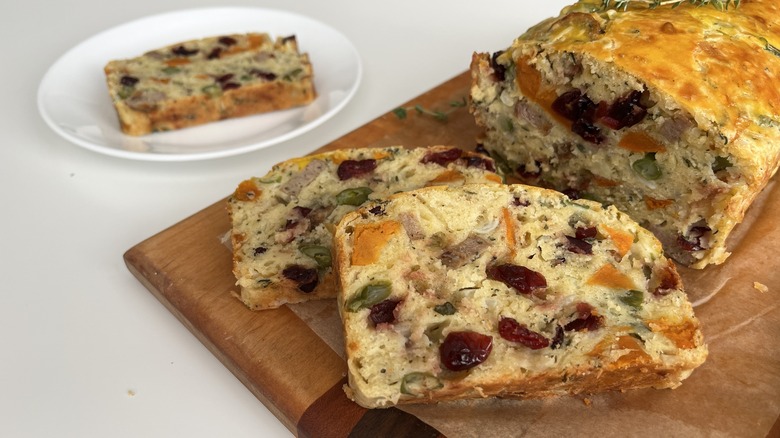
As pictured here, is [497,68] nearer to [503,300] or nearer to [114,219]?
[503,300]

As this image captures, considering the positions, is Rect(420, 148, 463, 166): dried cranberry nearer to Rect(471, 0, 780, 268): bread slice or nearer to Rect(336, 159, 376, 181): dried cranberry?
Rect(336, 159, 376, 181): dried cranberry

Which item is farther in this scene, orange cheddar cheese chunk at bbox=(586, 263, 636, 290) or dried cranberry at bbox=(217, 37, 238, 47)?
dried cranberry at bbox=(217, 37, 238, 47)

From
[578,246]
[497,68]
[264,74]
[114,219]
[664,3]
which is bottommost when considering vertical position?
[114,219]

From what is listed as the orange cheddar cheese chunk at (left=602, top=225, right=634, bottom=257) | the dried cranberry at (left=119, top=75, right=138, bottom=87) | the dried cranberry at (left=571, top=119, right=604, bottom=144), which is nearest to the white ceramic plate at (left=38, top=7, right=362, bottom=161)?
the dried cranberry at (left=119, top=75, right=138, bottom=87)

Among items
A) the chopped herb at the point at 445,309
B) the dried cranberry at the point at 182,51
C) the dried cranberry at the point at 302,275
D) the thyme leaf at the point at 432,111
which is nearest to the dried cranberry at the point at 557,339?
the chopped herb at the point at 445,309

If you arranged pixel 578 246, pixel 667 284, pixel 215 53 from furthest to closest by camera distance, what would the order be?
pixel 215 53 < pixel 578 246 < pixel 667 284

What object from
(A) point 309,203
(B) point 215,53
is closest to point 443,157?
(A) point 309,203
